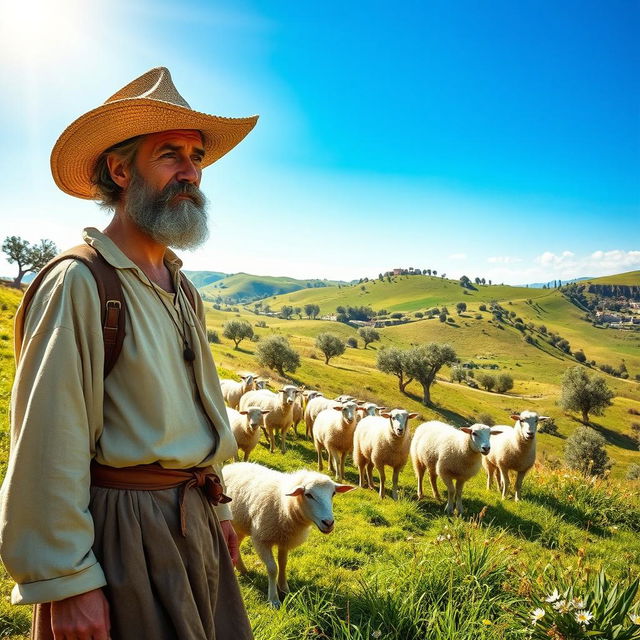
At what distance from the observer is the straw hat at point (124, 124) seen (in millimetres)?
2377

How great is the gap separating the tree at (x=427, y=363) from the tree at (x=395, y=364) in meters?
1.07

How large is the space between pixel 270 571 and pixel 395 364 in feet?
203

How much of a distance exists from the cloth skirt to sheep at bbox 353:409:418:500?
29.2 feet

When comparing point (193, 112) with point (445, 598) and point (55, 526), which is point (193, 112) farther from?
point (445, 598)

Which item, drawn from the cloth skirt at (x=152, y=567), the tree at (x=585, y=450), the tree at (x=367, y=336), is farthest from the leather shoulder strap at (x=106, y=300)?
the tree at (x=367, y=336)

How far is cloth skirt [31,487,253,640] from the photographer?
6.03 feet

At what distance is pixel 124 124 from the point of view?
7.91 feet

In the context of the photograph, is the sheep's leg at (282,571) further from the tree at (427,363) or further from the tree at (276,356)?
the tree at (427,363)

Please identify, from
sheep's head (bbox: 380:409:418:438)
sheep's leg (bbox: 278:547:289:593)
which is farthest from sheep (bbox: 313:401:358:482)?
sheep's leg (bbox: 278:547:289:593)

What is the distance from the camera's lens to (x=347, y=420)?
41.5ft

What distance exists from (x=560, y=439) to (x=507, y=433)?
179 feet

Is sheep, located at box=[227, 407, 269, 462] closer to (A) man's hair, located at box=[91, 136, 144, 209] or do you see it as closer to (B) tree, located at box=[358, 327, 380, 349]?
(A) man's hair, located at box=[91, 136, 144, 209]

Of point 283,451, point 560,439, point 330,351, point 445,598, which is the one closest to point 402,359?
point 330,351

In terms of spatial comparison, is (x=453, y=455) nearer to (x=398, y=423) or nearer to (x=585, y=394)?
(x=398, y=423)
